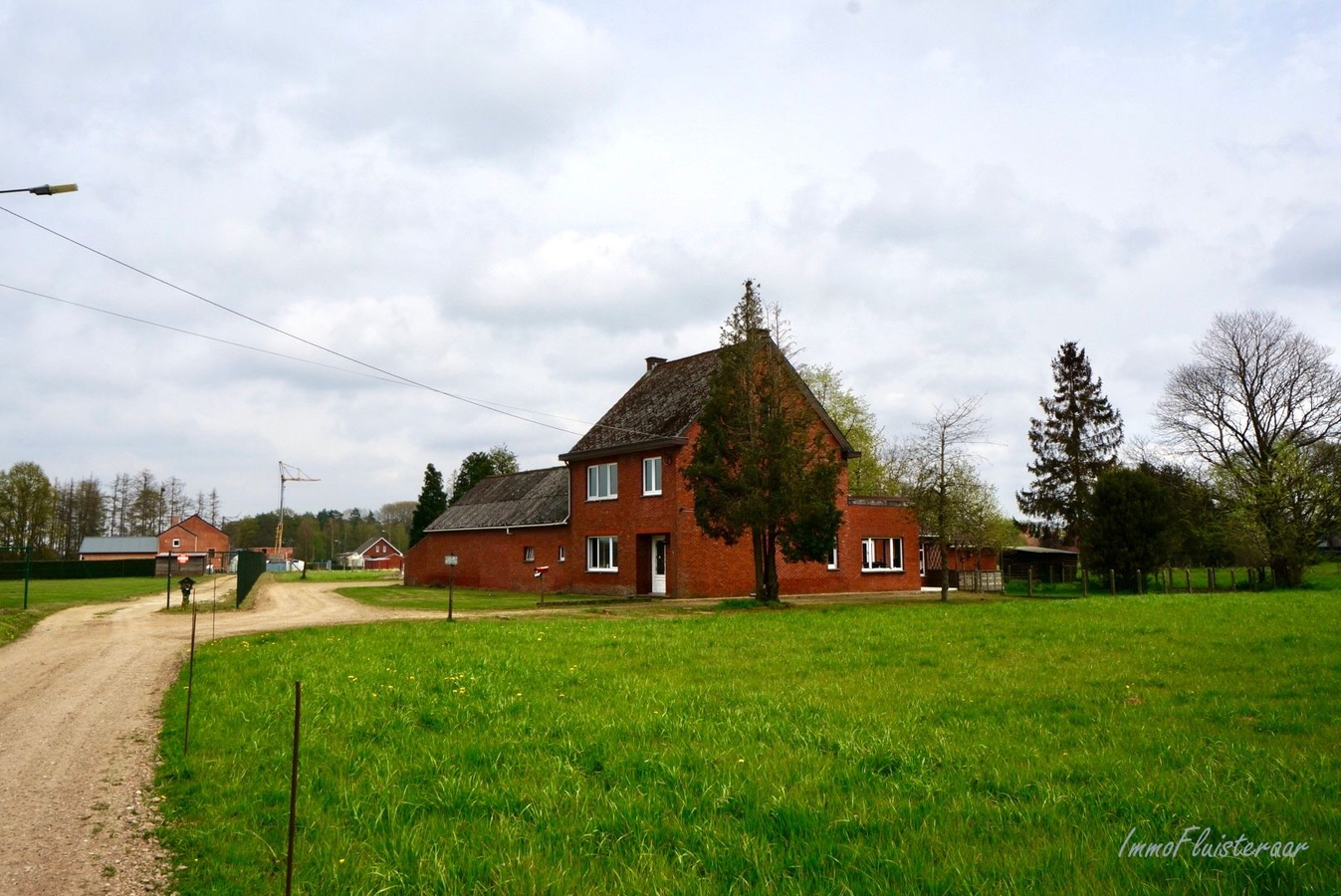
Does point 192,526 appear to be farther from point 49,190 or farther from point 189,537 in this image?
point 49,190

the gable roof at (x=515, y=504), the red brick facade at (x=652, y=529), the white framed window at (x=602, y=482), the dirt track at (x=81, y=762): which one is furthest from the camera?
the gable roof at (x=515, y=504)

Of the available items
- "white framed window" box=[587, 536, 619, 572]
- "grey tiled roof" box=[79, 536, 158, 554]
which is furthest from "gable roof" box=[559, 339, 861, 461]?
"grey tiled roof" box=[79, 536, 158, 554]

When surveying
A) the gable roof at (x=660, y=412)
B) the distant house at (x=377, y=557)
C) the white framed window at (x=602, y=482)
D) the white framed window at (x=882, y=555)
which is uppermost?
the gable roof at (x=660, y=412)

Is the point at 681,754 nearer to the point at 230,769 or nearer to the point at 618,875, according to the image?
the point at 618,875

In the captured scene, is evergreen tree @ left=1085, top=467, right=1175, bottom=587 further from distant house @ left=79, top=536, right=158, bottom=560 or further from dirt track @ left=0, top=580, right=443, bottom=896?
distant house @ left=79, top=536, right=158, bottom=560

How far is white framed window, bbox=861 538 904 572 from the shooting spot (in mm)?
37938

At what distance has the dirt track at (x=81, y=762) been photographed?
532cm

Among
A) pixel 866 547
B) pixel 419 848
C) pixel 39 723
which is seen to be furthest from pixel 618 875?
pixel 866 547

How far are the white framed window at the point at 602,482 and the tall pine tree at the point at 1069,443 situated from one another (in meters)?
32.6

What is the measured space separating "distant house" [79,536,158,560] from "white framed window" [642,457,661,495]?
79963 millimetres

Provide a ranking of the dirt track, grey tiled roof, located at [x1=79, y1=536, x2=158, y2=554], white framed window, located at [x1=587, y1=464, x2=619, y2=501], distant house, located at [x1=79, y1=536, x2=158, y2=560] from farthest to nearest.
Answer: grey tiled roof, located at [x1=79, y1=536, x2=158, y2=554], distant house, located at [x1=79, y1=536, x2=158, y2=560], white framed window, located at [x1=587, y1=464, x2=619, y2=501], the dirt track

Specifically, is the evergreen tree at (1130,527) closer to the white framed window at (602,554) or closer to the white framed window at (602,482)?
the white framed window at (602,554)

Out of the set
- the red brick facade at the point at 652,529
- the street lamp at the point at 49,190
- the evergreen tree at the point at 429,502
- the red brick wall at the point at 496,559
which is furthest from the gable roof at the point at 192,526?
the street lamp at the point at 49,190

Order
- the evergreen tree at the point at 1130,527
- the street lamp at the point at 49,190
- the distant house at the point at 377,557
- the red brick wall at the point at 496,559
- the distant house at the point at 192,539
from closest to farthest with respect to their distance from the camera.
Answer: the street lamp at the point at 49,190
the red brick wall at the point at 496,559
the evergreen tree at the point at 1130,527
the distant house at the point at 192,539
the distant house at the point at 377,557
